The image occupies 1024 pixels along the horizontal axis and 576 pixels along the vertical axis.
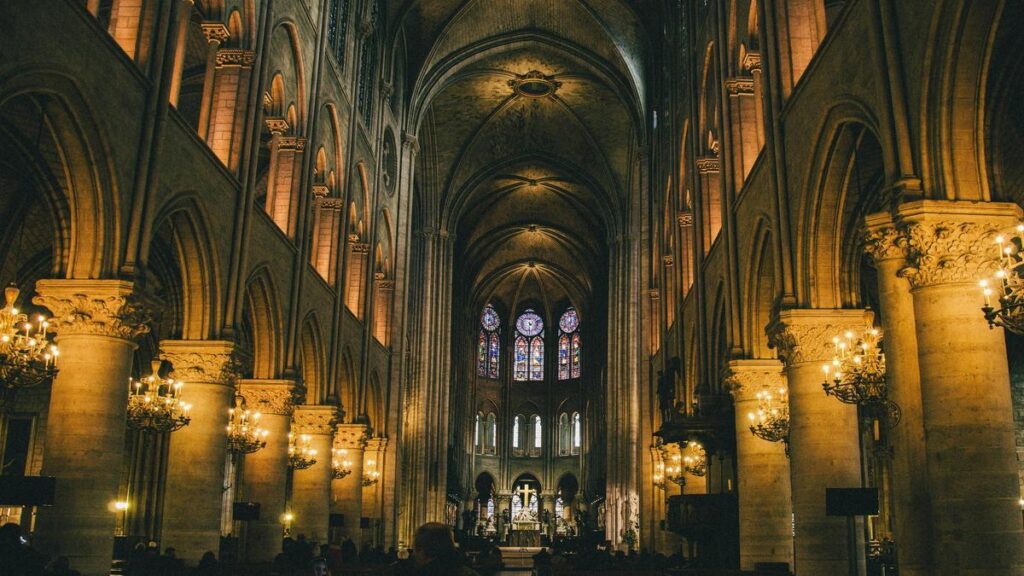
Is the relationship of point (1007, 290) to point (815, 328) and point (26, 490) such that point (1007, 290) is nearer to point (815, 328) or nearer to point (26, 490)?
point (815, 328)

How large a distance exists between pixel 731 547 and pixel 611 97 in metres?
26.7

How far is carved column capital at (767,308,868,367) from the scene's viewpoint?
1428 cm

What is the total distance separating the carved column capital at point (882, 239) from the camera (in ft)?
32.9

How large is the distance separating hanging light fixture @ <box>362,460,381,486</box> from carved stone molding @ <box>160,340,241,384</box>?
51.1 ft

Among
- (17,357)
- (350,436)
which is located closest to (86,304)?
(17,357)

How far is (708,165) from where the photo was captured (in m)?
23.4

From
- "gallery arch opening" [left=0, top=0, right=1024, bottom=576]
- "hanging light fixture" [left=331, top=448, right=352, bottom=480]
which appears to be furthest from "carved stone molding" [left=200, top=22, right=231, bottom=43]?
"hanging light fixture" [left=331, top=448, right=352, bottom=480]

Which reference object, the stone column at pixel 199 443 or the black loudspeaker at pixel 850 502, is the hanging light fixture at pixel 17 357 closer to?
the stone column at pixel 199 443

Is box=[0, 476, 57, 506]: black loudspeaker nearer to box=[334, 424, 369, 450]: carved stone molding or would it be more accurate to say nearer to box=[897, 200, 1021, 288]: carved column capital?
box=[897, 200, 1021, 288]: carved column capital

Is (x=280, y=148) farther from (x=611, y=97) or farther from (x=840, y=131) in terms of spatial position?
(x=611, y=97)

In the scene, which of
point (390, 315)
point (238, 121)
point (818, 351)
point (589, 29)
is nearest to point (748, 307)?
point (818, 351)

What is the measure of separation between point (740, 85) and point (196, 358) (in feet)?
39.4

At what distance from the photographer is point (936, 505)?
9.16 meters

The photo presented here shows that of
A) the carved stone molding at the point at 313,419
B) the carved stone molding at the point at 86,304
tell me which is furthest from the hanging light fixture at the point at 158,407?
the carved stone molding at the point at 313,419
